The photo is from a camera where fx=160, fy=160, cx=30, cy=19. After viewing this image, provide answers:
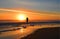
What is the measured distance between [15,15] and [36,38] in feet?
5.33

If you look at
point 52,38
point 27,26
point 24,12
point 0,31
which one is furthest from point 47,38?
point 27,26

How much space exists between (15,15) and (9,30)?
2231 mm

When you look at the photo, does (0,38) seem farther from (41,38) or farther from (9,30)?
(9,30)

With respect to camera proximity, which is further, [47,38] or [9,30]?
[9,30]

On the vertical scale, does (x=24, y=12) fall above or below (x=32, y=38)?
above

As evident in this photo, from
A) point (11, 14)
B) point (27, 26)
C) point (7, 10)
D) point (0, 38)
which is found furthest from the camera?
point (27, 26)

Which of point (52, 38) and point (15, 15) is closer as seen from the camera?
point (52, 38)

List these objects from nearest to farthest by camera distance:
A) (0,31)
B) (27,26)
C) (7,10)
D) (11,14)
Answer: (7,10) < (11,14) < (0,31) < (27,26)

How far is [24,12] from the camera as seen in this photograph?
784 centimetres

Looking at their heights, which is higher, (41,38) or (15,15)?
(15,15)

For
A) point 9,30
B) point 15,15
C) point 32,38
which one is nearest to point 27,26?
point 9,30

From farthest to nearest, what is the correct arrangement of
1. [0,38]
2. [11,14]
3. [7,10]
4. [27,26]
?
[27,26], [11,14], [7,10], [0,38]

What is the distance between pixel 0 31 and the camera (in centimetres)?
869

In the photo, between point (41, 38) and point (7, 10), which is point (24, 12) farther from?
point (41, 38)
